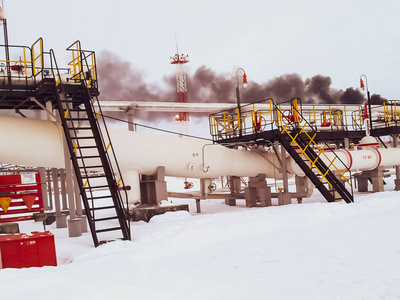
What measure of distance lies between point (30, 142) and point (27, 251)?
149 inches

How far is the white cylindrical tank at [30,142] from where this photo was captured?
33.8ft

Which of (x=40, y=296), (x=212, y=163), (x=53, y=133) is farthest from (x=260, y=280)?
(x=212, y=163)

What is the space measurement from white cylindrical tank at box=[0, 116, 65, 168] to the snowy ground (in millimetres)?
2050

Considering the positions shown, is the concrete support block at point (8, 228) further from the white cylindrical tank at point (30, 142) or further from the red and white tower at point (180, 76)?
the red and white tower at point (180, 76)

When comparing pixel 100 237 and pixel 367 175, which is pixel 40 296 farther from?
pixel 367 175

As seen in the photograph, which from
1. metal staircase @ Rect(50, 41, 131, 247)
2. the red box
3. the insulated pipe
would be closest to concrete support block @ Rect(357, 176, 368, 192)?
the insulated pipe

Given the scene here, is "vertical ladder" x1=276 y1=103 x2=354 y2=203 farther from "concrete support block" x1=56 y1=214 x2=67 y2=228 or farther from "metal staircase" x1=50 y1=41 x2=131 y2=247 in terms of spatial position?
"concrete support block" x1=56 y1=214 x2=67 y2=228

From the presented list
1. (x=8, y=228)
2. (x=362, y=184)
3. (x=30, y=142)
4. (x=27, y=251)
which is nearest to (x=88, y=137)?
(x=30, y=142)

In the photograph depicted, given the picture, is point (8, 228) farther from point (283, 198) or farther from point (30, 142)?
point (283, 198)

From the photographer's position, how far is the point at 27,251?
7484mm

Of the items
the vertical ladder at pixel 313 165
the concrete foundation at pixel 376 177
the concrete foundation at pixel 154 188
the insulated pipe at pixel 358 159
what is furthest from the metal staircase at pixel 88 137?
the concrete foundation at pixel 376 177

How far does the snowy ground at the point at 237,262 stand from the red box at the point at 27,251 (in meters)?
0.45

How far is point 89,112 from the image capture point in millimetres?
10703

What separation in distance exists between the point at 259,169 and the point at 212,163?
7.52ft
